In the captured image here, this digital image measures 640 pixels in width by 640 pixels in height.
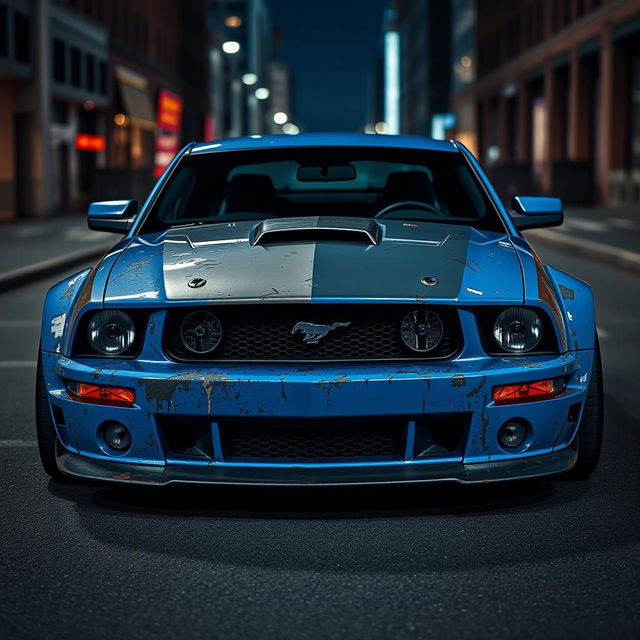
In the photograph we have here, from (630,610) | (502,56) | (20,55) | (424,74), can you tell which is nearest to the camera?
(630,610)

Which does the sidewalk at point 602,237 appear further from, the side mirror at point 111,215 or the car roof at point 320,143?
the side mirror at point 111,215

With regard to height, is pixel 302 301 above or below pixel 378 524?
above

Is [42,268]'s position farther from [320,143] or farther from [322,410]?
[322,410]

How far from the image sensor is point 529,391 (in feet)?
13.8

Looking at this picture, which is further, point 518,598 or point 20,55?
point 20,55

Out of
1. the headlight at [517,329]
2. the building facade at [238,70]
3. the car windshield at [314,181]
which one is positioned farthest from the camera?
the building facade at [238,70]

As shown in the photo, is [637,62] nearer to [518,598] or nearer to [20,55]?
[20,55]

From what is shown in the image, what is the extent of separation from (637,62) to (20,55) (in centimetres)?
1950

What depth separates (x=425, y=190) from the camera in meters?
6.16

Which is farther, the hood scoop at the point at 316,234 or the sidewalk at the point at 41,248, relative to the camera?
the sidewalk at the point at 41,248

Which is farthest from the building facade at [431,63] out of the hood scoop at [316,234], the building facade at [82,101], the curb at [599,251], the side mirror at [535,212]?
the hood scoop at [316,234]

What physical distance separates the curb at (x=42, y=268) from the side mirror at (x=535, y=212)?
9.35m

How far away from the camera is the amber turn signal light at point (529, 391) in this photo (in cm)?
414

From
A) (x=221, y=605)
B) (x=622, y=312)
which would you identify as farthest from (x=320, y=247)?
(x=622, y=312)
